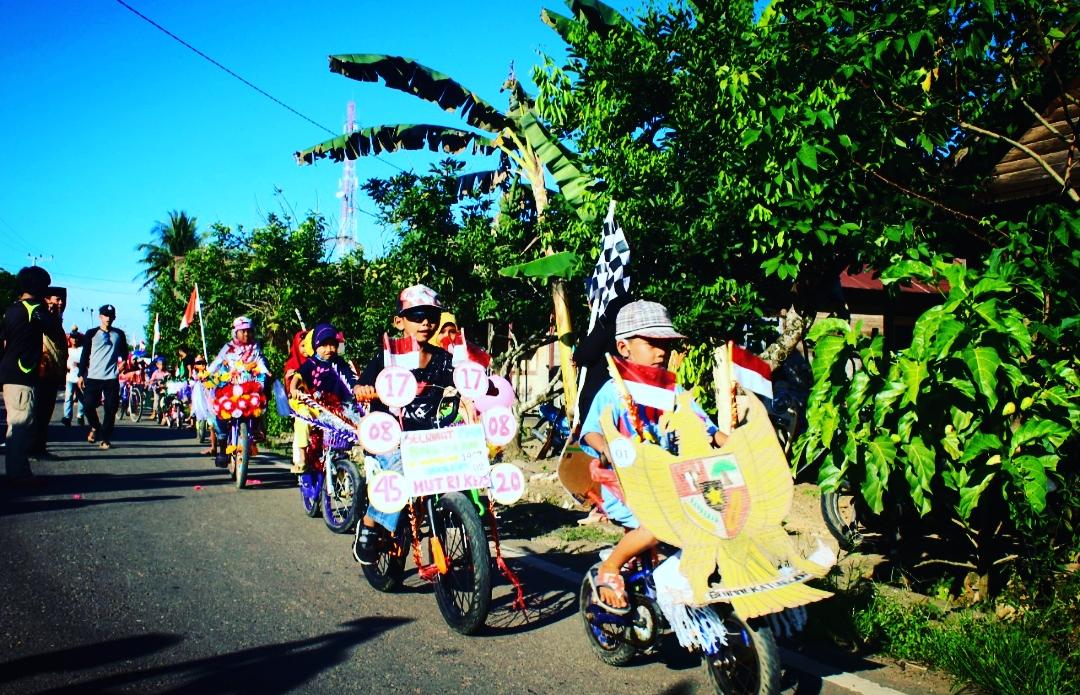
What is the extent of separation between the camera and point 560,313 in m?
10.1

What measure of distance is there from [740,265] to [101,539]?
243 inches

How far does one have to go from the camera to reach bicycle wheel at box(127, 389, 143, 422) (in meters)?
22.5

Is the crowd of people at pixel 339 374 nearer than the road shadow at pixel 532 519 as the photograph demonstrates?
Yes

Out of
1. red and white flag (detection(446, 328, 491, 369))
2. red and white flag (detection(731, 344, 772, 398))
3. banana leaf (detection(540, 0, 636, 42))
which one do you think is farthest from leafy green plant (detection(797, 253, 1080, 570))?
Result: banana leaf (detection(540, 0, 636, 42))

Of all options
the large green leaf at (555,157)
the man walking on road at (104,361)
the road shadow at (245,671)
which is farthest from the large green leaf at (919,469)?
the man walking on road at (104,361)

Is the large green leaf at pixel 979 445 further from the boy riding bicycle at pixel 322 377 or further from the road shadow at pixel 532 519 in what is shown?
the boy riding bicycle at pixel 322 377

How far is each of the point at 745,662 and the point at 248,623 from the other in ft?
9.87

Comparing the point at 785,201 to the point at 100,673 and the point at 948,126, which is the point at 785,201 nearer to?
the point at 948,126

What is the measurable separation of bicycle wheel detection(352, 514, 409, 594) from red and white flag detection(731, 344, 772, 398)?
2.60 meters

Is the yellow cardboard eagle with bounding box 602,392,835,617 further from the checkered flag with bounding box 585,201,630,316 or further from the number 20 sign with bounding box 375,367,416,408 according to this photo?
the checkered flag with bounding box 585,201,630,316

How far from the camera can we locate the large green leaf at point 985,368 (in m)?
3.44

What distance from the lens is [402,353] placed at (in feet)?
17.2

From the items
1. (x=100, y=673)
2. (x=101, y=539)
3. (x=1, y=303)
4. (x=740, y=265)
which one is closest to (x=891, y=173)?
(x=740, y=265)

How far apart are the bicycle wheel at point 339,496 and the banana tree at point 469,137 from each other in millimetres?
3545
